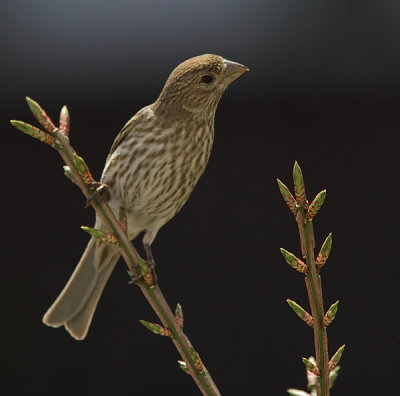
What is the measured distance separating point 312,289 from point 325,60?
14.3 feet

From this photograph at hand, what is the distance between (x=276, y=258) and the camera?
4.66 meters

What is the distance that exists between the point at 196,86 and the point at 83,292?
64cm

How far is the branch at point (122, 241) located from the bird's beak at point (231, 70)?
2.73 ft

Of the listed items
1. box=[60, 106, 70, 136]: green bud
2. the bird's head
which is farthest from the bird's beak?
box=[60, 106, 70, 136]: green bud

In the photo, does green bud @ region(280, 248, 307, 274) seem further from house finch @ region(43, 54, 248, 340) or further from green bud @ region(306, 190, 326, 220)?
house finch @ region(43, 54, 248, 340)

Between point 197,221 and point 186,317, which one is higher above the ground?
point 197,221

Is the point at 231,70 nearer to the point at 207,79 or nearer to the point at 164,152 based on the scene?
the point at 207,79

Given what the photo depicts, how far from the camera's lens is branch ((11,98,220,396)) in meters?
1.03

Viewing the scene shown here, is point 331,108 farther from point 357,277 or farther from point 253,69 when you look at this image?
point 357,277

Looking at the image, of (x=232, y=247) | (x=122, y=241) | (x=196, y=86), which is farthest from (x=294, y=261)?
(x=232, y=247)

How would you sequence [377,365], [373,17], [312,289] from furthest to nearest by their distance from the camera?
[373,17]
[377,365]
[312,289]

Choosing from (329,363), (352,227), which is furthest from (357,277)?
(329,363)

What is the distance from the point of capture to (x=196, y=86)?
2084 mm

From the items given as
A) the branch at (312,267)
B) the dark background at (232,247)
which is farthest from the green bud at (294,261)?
the dark background at (232,247)
